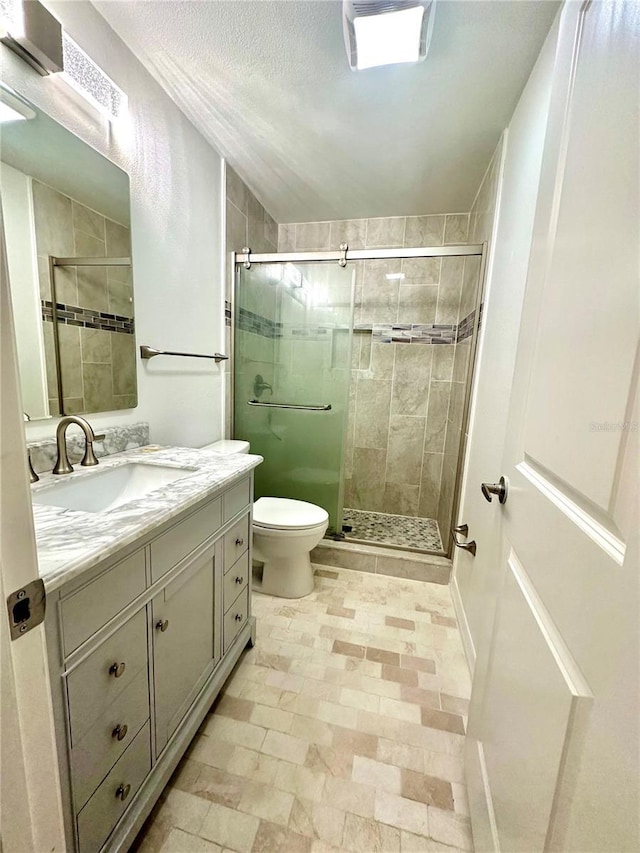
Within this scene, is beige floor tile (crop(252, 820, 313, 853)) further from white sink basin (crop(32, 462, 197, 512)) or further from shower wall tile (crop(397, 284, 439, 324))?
shower wall tile (crop(397, 284, 439, 324))

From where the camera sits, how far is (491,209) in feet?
5.65

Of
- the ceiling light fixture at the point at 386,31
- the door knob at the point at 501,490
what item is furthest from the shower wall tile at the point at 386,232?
the door knob at the point at 501,490

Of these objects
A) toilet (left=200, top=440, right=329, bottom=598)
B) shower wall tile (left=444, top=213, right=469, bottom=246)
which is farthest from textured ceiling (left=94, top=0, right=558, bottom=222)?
toilet (left=200, top=440, right=329, bottom=598)

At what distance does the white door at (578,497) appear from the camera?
0.41 metres

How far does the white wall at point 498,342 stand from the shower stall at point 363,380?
224 millimetres

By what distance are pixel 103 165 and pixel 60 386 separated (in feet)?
2.58

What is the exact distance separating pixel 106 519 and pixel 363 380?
226cm

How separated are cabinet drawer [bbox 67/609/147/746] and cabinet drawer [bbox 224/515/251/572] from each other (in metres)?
0.42

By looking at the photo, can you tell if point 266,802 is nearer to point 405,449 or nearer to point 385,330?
point 405,449

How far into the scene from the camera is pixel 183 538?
3.13ft

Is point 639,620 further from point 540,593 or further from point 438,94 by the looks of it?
point 438,94

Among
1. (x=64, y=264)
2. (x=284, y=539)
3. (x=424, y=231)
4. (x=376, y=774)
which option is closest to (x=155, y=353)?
(x=64, y=264)

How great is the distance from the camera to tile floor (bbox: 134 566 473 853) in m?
0.91

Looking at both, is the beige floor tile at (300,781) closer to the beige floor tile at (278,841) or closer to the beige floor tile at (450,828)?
the beige floor tile at (278,841)
